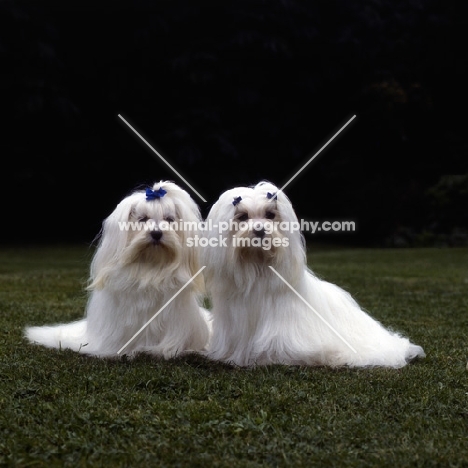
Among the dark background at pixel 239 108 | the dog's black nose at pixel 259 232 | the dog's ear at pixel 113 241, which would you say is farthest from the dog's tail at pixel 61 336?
the dark background at pixel 239 108

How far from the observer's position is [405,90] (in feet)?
79.8

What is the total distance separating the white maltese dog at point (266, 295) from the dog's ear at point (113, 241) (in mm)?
662

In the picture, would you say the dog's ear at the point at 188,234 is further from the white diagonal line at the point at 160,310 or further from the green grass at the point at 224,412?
the green grass at the point at 224,412

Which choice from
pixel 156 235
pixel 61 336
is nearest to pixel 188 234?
pixel 156 235

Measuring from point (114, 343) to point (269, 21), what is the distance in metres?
18.1

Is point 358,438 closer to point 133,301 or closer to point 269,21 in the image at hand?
point 133,301

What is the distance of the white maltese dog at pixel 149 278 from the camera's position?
5.86 m

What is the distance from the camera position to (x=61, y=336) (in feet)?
22.0

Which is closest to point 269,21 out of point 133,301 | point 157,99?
point 157,99

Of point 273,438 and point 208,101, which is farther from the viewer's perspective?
point 208,101

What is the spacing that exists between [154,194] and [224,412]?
209cm

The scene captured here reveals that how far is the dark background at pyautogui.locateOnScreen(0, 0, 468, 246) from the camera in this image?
21516 millimetres

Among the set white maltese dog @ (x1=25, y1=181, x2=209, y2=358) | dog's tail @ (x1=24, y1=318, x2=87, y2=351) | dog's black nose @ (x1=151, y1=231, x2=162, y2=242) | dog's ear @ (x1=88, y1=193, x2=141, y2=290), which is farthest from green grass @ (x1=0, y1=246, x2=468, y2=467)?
dog's black nose @ (x1=151, y1=231, x2=162, y2=242)

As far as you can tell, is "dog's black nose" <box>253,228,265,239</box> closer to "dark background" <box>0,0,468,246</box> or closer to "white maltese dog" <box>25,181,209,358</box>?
"white maltese dog" <box>25,181,209,358</box>
